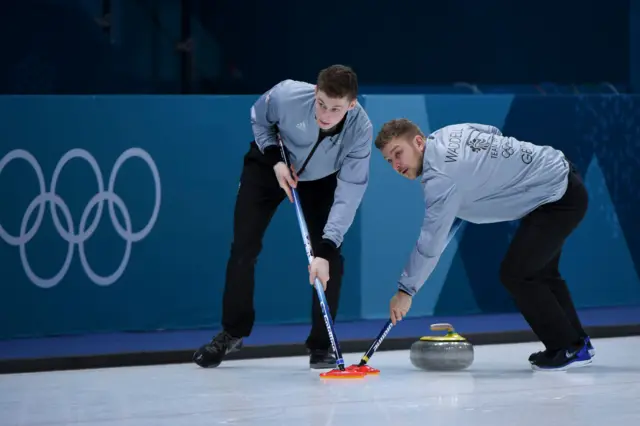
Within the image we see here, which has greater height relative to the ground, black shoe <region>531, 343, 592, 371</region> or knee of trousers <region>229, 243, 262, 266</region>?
knee of trousers <region>229, 243, 262, 266</region>

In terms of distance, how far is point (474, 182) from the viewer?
4.64 meters

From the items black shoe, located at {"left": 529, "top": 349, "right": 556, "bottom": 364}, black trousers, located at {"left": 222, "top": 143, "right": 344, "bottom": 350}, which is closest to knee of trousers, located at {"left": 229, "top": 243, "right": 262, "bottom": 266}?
black trousers, located at {"left": 222, "top": 143, "right": 344, "bottom": 350}

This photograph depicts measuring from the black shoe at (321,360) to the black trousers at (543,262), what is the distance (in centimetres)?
73

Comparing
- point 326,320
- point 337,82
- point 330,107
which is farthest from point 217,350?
point 337,82

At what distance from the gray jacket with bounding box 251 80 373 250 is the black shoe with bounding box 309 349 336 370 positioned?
461 millimetres

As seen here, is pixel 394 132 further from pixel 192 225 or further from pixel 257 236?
pixel 192 225

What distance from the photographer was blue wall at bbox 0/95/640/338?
5824mm

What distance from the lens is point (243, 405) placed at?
402cm

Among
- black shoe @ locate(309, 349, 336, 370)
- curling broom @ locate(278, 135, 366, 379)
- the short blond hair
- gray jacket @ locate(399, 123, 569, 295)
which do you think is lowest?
black shoe @ locate(309, 349, 336, 370)

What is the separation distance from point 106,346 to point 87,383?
0.91 meters

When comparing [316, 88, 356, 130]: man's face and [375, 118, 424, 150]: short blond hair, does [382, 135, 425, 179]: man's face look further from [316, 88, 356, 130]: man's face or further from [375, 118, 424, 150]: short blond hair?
[316, 88, 356, 130]: man's face

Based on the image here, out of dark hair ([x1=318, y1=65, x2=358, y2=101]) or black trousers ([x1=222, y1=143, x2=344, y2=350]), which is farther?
black trousers ([x1=222, y1=143, x2=344, y2=350])

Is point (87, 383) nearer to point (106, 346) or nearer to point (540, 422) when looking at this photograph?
point (106, 346)

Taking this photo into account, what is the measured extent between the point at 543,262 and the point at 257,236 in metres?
1.09
